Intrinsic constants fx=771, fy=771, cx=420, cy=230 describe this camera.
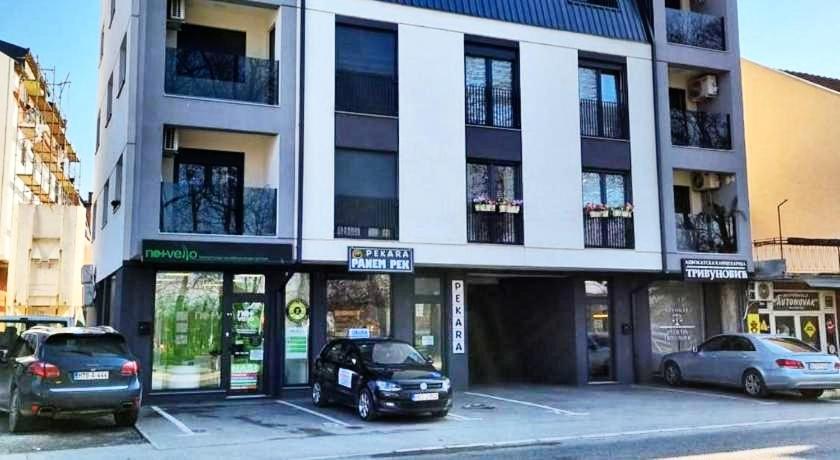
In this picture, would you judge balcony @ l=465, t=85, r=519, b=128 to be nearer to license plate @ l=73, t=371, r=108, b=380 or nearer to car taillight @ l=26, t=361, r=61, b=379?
license plate @ l=73, t=371, r=108, b=380

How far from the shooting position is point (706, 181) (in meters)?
21.9

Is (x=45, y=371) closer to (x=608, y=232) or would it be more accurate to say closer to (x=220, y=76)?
(x=220, y=76)

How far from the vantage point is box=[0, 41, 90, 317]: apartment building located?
3528 centimetres

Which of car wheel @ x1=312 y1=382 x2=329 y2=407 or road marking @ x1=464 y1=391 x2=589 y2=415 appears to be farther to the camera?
car wheel @ x1=312 y1=382 x2=329 y2=407

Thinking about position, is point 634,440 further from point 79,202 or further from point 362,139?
point 79,202

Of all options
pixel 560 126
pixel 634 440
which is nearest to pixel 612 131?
pixel 560 126

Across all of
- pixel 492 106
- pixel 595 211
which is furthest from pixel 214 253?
pixel 595 211

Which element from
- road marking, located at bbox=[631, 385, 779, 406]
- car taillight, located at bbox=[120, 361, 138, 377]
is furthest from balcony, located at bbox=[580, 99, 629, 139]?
car taillight, located at bbox=[120, 361, 138, 377]

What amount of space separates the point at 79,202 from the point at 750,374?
47.7 meters

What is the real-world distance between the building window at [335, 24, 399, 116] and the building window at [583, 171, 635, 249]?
18.4ft

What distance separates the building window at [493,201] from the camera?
18.5 meters

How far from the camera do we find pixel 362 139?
17688 mm

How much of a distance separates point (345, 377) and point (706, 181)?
12.8 m

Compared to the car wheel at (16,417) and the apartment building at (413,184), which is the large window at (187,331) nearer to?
the apartment building at (413,184)
